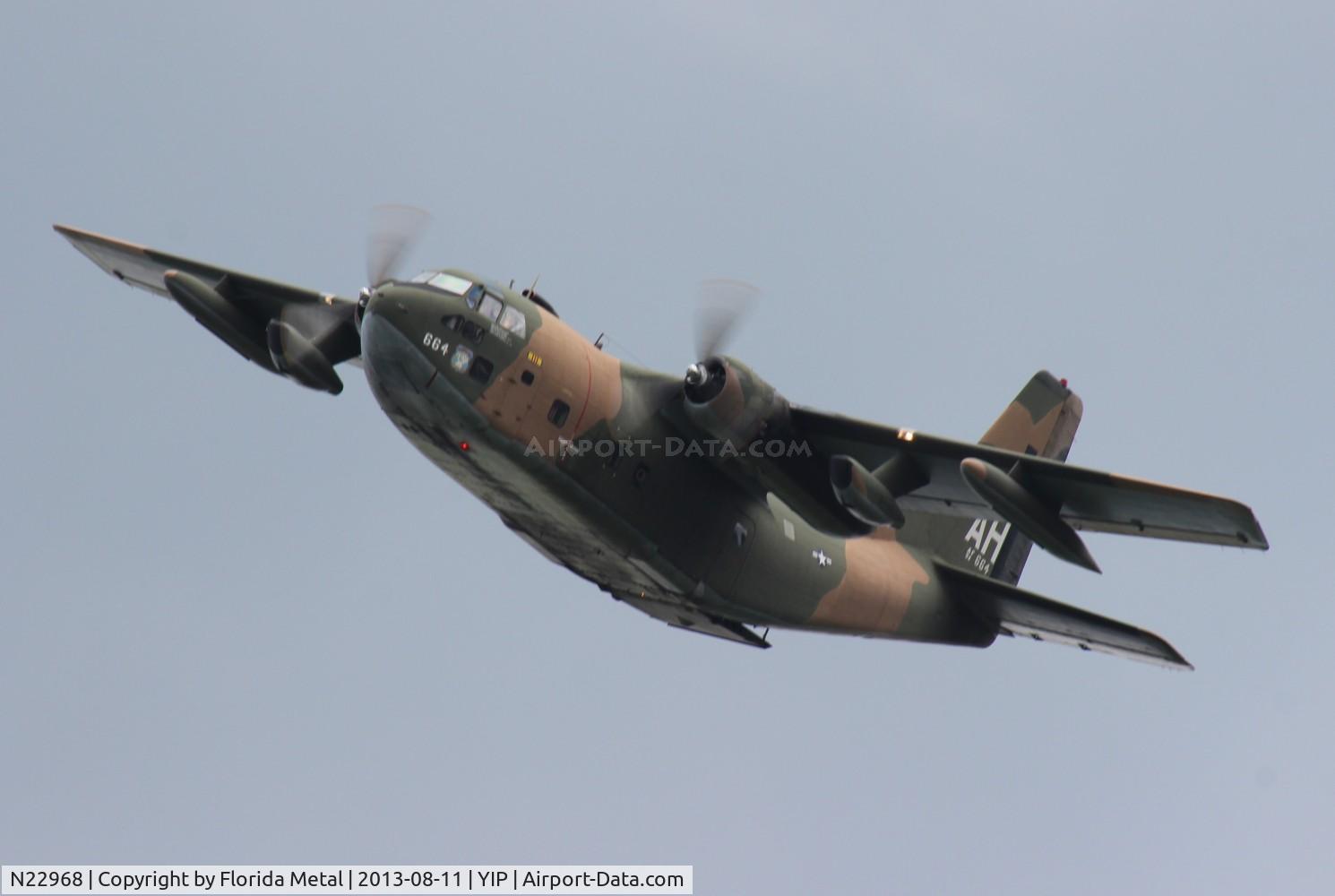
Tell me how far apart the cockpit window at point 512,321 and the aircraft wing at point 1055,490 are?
4.14m

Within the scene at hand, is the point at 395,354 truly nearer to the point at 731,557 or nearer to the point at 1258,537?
the point at 731,557

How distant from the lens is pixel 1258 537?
20.5 meters

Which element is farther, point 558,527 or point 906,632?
point 906,632

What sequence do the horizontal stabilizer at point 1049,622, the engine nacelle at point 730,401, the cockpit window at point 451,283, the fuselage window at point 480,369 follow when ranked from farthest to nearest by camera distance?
1. the horizontal stabilizer at point 1049,622
2. the engine nacelle at point 730,401
3. the cockpit window at point 451,283
4. the fuselage window at point 480,369

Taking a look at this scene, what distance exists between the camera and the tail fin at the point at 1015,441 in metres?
29.4

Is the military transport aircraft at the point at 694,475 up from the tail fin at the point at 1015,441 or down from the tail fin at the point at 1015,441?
down

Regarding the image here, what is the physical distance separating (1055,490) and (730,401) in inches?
175

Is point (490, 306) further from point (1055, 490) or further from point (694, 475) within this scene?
point (1055, 490)

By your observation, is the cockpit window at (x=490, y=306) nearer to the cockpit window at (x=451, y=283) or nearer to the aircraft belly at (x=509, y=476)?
the cockpit window at (x=451, y=283)

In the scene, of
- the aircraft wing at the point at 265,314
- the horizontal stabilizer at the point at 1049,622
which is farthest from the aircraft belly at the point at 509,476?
the horizontal stabilizer at the point at 1049,622

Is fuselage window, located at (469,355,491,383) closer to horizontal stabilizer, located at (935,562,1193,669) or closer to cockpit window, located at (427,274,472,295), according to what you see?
cockpit window, located at (427,274,472,295)

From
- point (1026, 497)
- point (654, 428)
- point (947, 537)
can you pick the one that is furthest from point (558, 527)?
point (947, 537)

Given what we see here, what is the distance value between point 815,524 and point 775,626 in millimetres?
2397

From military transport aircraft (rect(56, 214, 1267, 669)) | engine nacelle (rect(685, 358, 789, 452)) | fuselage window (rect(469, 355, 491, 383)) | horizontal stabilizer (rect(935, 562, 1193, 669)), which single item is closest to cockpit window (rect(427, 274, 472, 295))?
military transport aircraft (rect(56, 214, 1267, 669))
